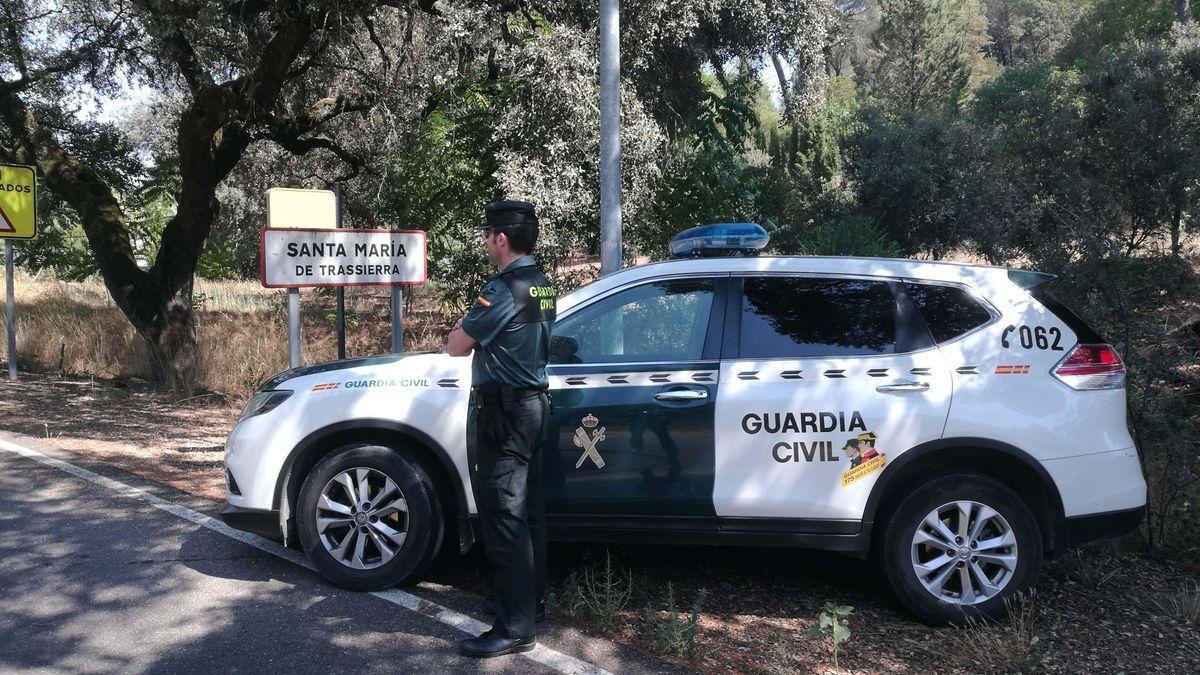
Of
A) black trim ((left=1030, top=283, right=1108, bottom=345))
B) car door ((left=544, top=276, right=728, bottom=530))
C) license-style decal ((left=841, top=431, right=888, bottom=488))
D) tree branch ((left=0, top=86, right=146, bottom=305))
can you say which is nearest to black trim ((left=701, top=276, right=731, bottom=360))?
car door ((left=544, top=276, right=728, bottom=530))

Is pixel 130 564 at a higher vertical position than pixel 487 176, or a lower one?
lower

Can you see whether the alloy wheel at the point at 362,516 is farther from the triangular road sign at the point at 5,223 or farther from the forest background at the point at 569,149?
the triangular road sign at the point at 5,223

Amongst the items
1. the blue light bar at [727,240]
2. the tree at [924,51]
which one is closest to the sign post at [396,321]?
the blue light bar at [727,240]

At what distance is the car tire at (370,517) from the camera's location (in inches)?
187

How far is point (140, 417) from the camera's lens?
10.3 metres

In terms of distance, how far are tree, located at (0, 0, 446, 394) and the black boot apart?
8775 millimetres

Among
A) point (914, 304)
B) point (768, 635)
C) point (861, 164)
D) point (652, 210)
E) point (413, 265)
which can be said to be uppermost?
point (861, 164)

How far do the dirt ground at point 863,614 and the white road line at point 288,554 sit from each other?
33 centimetres

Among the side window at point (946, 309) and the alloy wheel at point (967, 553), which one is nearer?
the alloy wheel at point (967, 553)

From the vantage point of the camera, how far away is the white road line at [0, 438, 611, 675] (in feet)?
13.3

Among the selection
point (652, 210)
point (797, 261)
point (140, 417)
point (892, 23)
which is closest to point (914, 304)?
point (797, 261)

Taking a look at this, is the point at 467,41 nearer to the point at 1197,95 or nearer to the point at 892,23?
the point at 1197,95

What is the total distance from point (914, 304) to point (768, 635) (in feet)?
5.84

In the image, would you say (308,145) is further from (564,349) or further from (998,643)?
(998,643)
